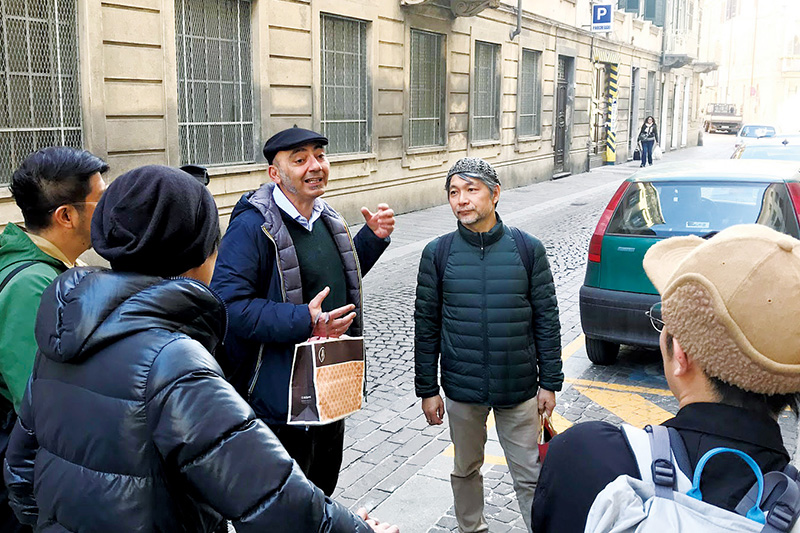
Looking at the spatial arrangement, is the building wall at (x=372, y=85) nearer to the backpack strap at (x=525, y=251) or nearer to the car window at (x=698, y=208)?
the car window at (x=698, y=208)

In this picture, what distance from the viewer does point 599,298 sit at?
6141 millimetres

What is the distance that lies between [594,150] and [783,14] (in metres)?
53.8

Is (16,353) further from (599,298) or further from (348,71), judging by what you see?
(348,71)

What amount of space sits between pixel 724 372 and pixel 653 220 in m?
4.87

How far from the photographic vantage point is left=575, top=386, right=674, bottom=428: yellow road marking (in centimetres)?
534

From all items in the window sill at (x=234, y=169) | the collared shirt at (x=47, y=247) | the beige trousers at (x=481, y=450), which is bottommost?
the beige trousers at (x=481, y=450)

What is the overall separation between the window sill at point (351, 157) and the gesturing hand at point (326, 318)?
32.2 feet

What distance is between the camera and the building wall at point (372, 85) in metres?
9.16

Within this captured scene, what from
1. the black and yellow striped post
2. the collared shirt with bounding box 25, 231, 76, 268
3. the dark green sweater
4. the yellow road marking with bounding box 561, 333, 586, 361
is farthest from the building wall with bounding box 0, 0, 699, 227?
the collared shirt with bounding box 25, 231, 76, 268

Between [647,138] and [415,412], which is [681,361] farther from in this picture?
[647,138]

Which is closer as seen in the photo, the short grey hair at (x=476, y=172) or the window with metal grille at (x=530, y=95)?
the short grey hair at (x=476, y=172)

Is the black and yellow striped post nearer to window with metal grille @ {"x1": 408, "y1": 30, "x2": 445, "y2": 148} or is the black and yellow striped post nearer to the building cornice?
the building cornice

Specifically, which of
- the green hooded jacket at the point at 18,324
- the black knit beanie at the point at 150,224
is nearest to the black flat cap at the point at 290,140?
the green hooded jacket at the point at 18,324

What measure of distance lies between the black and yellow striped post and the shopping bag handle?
89.0ft
